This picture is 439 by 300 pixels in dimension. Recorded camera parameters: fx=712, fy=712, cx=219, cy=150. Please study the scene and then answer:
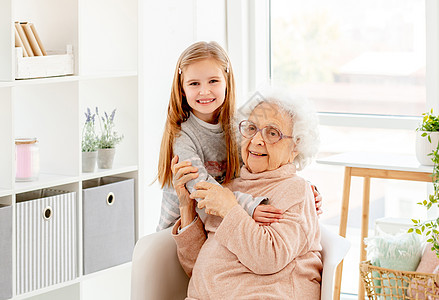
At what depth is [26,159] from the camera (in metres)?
2.39

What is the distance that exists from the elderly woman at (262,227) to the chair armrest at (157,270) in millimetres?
42

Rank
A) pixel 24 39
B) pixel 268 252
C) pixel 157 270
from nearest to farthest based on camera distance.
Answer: pixel 268 252
pixel 157 270
pixel 24 39

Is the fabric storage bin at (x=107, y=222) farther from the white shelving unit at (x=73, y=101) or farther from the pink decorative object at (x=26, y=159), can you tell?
the pink decorative object at (x=26, y=159)

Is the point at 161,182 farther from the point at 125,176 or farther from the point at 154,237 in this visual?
the point at 125,176

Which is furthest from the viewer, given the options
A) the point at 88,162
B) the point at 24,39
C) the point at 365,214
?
the point at 365,214

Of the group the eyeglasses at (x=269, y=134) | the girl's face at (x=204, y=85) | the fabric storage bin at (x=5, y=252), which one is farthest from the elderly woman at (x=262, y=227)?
the fabric storage bin at (x=5, y=252)

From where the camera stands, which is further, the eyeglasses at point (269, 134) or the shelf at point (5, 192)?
the shelf at point (5, 192)


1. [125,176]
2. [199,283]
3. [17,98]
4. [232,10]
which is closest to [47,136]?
[17,98]

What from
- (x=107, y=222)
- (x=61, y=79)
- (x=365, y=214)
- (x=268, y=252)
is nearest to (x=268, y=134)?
(x=268, y=252)

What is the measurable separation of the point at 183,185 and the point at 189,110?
0.27 meters

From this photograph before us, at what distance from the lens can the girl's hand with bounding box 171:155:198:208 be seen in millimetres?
1990

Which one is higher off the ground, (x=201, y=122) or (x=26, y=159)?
(x=201, y=122)

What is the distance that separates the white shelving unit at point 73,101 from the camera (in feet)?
7.46

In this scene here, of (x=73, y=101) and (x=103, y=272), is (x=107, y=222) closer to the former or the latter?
(x=103, y=272)
